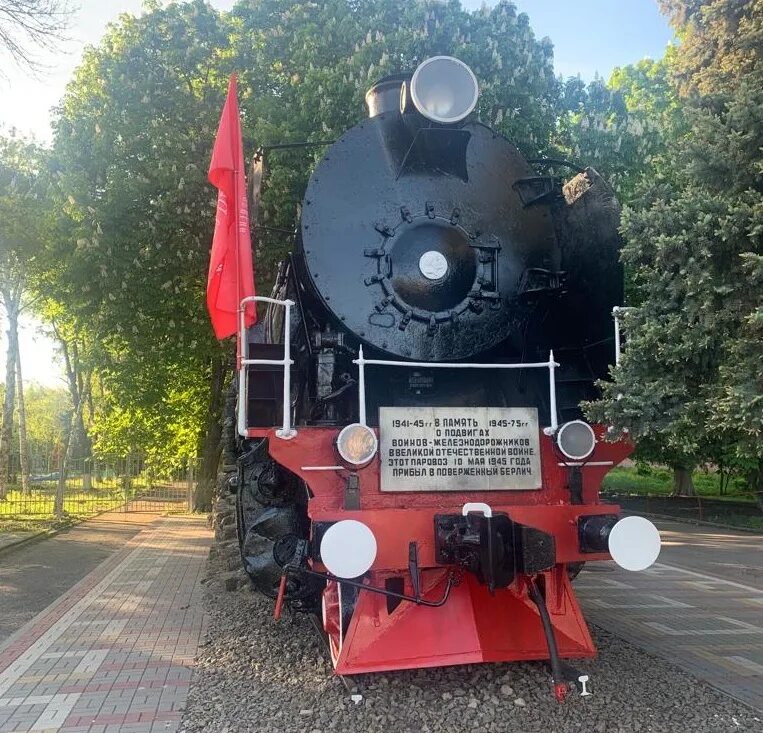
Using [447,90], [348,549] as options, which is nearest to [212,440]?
[447,90]

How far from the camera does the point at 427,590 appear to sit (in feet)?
13.4

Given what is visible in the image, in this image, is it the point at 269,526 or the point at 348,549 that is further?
the point at 269,526

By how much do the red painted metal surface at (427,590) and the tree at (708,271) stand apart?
0.86 meters

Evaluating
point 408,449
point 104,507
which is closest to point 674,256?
point 408,449

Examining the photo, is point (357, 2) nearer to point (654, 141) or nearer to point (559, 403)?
point (654, 141)

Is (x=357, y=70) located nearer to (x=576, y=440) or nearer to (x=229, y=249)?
(x=229, y=249)

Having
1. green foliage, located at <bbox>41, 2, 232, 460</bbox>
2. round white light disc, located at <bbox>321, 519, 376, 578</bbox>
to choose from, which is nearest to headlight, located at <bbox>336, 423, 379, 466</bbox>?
round white light disc, located at <bbox>321, 519, 376, 578</bbox>

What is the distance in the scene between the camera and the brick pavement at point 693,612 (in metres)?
5.06

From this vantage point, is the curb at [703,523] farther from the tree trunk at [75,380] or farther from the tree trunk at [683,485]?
the tree trunk at [75,380]

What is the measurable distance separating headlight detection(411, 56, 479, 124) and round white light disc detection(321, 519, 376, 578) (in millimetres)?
2649

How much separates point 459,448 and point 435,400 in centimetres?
52

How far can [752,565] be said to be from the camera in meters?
11.0

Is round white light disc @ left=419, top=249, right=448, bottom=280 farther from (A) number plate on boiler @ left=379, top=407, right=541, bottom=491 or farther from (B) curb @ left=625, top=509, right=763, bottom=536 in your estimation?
(B) curb @ left=625, top=509, right=763, bottom=536

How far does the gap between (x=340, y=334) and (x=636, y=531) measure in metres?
2.12
